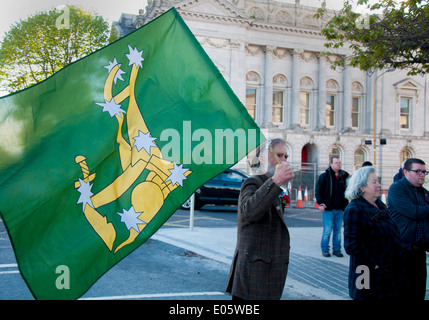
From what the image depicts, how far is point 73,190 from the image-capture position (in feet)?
9.49

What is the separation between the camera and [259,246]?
3084mm

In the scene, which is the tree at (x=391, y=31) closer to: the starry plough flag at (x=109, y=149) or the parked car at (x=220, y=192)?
the starry plough flag at (x=109, y=149)

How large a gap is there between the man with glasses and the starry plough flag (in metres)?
→ 2.33

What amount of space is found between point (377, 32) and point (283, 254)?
7.50 m

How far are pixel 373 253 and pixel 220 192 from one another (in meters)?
13.7

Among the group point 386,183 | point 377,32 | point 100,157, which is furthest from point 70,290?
point 386,183

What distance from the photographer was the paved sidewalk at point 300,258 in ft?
18.6

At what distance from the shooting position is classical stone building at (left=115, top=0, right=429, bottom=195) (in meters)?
34.8

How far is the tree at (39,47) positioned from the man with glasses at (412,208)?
29.8 m

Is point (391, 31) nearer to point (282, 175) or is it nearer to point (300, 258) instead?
point (300, 258)

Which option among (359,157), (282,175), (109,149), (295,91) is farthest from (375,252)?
(359,157)

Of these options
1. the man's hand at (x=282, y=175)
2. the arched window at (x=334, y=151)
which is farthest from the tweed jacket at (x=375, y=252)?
the arched window at (x=334, y=151)

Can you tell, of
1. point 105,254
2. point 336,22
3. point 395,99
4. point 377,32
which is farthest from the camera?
point 395,99
